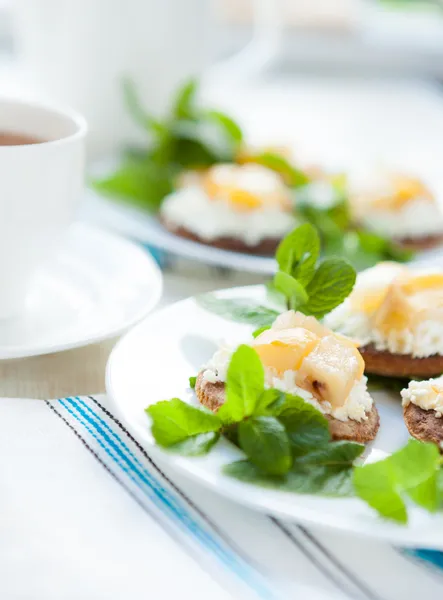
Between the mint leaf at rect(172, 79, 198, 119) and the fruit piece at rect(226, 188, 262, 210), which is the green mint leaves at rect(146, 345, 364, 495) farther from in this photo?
the mint leaf at rect(172, 79, 198, 119)

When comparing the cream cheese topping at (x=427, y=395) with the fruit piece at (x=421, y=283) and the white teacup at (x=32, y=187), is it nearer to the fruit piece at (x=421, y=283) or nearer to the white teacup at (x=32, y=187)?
the fruit piece at (x=421, y=283)

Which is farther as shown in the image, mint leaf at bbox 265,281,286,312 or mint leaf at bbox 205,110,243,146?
mint leaf at bbox 205,110,243,146

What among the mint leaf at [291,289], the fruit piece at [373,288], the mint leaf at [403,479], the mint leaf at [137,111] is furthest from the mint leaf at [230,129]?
the mint leaf at [403,479]

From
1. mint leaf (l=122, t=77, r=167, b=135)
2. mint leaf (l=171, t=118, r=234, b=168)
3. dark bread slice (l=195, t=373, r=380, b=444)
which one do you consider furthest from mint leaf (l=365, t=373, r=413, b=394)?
mint leaf (l=122, t=77, r=167, b=135)

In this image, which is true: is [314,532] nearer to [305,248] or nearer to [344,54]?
[305,248]

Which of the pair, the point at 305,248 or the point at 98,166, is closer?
the point at 305,248

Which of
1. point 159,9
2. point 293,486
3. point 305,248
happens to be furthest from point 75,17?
point 293,486
